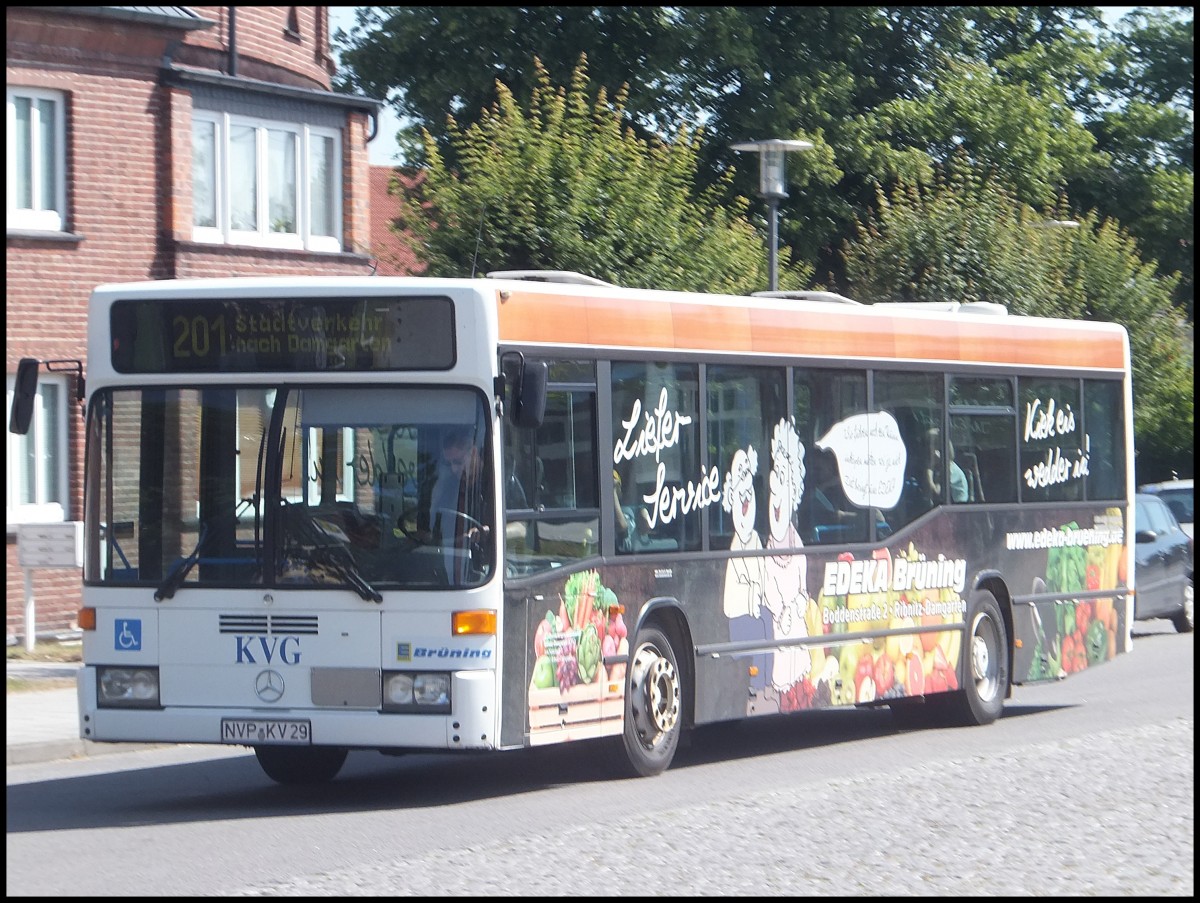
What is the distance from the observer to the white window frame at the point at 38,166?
22531mm

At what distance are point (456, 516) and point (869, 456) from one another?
4412mm

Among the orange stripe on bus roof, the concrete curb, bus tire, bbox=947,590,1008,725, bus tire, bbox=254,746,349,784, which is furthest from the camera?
bus tire, bbox=947,590,1008,725

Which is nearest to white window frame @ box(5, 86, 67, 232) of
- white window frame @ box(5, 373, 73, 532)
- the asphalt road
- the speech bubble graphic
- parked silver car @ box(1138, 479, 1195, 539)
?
white window frame @ box(5, 373, 73, 532)

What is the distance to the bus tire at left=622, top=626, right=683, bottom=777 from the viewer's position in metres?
11.9

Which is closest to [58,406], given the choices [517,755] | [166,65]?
[166,65]

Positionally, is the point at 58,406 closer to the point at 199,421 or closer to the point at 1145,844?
the point at 199,421

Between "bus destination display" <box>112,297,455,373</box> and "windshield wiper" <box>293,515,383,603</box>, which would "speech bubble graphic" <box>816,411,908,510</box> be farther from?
"windshield wiper" <box>293,515,383,603</box>

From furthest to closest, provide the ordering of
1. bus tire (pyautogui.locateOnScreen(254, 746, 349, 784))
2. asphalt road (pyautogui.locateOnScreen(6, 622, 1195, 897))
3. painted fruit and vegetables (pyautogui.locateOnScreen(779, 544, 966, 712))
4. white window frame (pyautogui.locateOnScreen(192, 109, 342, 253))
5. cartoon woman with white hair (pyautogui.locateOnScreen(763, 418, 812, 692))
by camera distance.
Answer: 1. white window frame (pyautogui.locateOnScreen(192, 109, 342, 253))
2. painted fruit and vegetables (pyautogui.locateOnScreen(779, 544, 966, 712))
3. cartoon woman with white hair (pyautogui.locateOnScreen(763, 418, 812, 692))
4. bus tire (pyautogui.locateOnScreen(254, 746, 349, 784))
5. asphalt road (pyautogui.locateOnScreen(6, 622, 1195, 897))

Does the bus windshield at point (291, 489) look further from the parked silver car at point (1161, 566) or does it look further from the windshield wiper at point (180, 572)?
the parked silver car at point (1161, 566)

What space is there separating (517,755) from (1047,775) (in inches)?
154

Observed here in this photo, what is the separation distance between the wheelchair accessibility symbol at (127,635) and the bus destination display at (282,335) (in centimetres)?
138

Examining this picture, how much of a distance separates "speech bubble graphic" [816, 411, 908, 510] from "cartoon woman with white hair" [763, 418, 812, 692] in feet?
1.25

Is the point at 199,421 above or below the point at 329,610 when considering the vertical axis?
above

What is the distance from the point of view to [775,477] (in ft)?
43.5
